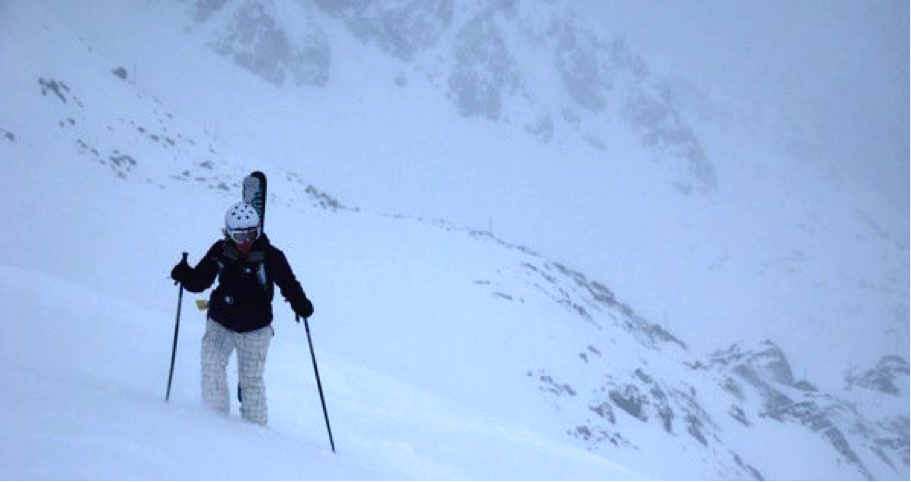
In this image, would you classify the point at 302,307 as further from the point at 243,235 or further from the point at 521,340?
the point at 521,340

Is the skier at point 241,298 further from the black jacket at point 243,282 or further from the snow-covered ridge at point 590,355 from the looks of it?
the snow-covered ridge at point 590,355

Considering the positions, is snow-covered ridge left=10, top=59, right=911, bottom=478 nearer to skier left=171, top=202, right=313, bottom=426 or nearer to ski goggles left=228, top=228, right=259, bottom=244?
skier left=171, top=202, right=313, bottom=426

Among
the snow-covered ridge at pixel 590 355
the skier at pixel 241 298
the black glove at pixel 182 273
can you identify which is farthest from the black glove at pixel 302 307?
the snow-covered ridge at pixel 590 355

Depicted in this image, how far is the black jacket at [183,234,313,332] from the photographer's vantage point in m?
5.82

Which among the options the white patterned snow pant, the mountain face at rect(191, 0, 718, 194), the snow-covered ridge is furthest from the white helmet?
the mountain face at rect(191, 0, 718, 194)

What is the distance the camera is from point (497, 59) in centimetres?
10269

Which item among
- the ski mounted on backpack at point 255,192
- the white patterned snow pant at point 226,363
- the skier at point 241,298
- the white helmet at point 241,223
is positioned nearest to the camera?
the white helmet at point 241,223

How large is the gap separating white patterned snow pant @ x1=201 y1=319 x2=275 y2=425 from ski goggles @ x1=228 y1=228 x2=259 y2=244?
0.89 meters

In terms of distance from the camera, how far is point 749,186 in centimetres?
11469

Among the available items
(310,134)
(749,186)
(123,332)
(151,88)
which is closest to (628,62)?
(749,186)

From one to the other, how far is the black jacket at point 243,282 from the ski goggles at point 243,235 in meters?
0.12

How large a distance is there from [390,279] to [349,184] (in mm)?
41558

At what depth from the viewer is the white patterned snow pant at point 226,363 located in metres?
5.99

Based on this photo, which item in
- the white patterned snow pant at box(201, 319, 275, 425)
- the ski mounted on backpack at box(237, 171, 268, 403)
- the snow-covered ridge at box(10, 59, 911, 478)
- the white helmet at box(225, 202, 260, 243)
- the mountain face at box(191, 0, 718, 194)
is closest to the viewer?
the white helmet at box(225, 202, 260, 243)
